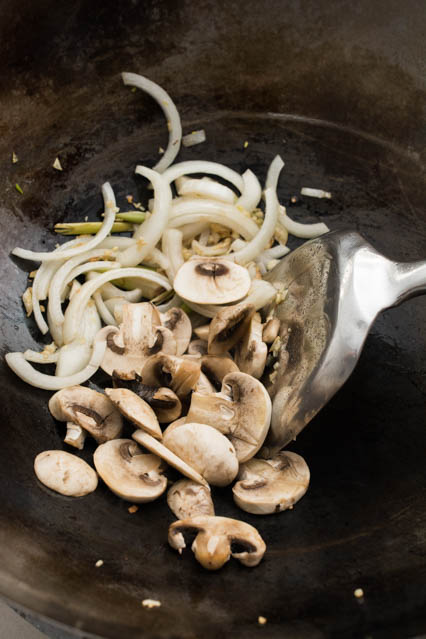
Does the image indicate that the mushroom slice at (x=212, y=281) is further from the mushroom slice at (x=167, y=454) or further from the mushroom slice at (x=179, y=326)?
the mushroom slice at (x=167, y=454)

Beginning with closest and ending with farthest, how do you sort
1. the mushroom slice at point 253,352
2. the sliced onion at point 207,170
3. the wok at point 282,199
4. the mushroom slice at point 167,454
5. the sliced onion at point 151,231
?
the wok at point 282,199 < the mushroom slice at point 167,454 < the mushroom slice at point 253,352 < the sliced onion at point 151,231 < the sliced onion at point 207,170

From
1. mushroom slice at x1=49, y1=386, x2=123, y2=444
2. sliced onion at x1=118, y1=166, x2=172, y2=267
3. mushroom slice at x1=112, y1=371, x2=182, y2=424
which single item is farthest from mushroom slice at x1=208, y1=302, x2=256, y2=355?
sliced onion at x1=118, y1=166, x2=172, y2=267

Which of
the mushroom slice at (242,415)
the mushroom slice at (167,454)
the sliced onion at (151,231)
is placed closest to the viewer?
the mushroom slice at (167,454)

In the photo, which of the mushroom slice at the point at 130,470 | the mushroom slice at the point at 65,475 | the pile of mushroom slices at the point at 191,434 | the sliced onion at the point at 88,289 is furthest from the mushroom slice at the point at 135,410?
the sliced onion at the point at 88,289

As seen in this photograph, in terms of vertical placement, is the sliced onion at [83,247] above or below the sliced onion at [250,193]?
above

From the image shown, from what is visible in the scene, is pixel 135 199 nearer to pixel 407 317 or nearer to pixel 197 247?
pixel 197 247

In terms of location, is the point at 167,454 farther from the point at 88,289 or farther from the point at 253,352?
the point at 88,289

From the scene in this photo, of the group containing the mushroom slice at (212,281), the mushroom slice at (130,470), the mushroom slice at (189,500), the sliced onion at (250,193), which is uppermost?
the mushroom slice at (212,281)
